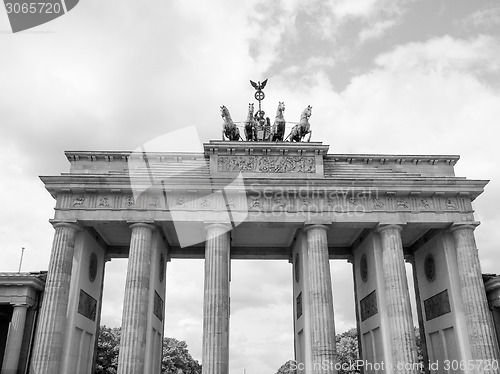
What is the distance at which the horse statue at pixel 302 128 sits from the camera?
3259 cm

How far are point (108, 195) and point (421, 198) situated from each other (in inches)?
795

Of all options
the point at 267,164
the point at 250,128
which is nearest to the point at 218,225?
the point at 267,164

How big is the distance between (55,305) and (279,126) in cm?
1853

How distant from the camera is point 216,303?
2683 centimetres

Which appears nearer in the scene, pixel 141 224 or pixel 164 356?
pixel 141 224

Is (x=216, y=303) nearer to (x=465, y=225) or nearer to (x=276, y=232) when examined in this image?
(x=276, y=232)

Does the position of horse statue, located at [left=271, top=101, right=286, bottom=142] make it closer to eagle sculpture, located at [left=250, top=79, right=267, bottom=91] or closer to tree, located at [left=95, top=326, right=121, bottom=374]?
eagle sculpture, located at [left=250, top=79, right=267, bottom=91]

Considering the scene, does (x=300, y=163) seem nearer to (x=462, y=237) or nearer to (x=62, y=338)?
(x=462, y=237)

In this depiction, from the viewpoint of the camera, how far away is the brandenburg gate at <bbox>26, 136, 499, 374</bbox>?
26688 mm

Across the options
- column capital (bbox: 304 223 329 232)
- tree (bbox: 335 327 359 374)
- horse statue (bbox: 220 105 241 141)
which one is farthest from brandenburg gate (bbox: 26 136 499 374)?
tree (bbox: 335 327 359 374)

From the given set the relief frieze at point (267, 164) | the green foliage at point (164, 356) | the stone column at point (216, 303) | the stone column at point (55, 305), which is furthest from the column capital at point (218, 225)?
the green foliage at point (164, 356)

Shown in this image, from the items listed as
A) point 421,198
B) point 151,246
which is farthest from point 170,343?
point 421,198

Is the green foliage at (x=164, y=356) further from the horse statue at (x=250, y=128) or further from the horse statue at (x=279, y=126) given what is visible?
the horse statue at (x=279, y=126)

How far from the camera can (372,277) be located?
31312mm
